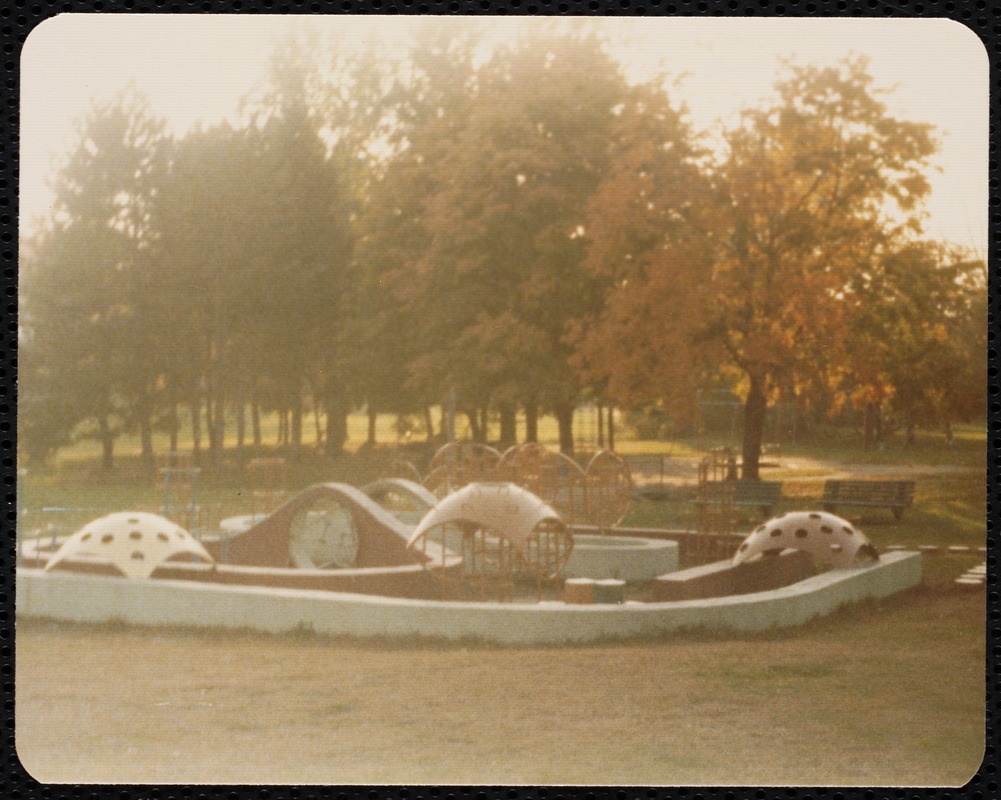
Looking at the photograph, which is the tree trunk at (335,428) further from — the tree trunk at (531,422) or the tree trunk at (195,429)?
the tree trunk at (531,422)

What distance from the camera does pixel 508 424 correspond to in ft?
35.1

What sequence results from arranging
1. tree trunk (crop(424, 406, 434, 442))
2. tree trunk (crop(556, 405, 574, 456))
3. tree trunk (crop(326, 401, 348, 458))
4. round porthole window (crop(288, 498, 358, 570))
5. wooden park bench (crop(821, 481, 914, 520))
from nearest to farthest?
wooden park bench (crop(821, 481, 914, 520))
tree trunk (crop(326, 401, 348, 458))
tree trunk (crop(424, 406, 434, 442))
tree trunk (crop(556, 405, 574, 456))
round porthole window (crop(288, 498, 358, 570))

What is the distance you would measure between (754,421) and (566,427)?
5.38 ft

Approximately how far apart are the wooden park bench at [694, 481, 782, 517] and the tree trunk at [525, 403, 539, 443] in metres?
1.55

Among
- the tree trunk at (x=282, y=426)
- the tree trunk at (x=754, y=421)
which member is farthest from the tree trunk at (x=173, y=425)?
the tree trunk at (x=754, y=421)

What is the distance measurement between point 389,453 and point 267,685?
125 inches

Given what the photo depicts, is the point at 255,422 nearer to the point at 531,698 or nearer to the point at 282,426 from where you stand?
the point at 282,426

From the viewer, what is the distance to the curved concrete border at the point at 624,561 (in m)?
12.5

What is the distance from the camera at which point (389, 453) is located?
1101 centimetres

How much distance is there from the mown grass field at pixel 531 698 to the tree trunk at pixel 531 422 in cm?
235

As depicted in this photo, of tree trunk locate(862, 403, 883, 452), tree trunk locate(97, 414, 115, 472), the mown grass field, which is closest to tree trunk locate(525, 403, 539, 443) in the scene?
the mown grass field

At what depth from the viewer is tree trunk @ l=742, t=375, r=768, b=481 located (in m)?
10.1

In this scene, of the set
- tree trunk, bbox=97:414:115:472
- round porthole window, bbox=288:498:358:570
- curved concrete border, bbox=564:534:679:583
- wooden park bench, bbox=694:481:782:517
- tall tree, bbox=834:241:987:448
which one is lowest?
curved concrete border, bbox=564:534:679:583

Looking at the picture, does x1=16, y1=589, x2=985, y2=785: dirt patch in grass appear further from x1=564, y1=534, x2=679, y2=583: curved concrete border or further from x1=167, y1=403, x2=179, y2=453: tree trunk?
Result: x1=564, y1=534, x2=679, y2=583: curved concrete border
